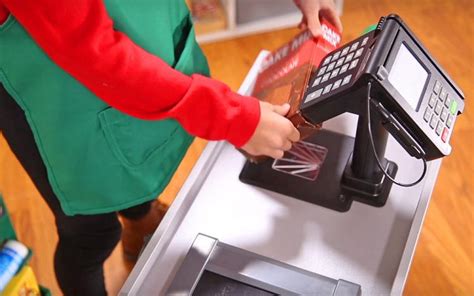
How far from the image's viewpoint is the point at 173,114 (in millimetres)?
705

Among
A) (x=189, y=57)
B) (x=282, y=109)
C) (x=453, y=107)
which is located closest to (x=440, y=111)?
(x=453, y=107)

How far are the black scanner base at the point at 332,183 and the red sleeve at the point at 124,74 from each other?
0.49 feet

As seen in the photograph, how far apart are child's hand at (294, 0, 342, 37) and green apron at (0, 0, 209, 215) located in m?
A: 0.18

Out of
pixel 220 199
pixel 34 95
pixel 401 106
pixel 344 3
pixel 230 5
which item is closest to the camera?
pixel 401 106

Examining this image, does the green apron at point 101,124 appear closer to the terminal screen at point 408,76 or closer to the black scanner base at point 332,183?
A: the black scanner base at point 332,183

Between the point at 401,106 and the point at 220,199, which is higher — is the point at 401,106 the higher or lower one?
the higher one

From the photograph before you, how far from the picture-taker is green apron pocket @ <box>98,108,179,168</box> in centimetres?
80

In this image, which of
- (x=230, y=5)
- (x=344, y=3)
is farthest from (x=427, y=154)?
(x=344, y=3)

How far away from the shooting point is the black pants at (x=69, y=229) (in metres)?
0.83

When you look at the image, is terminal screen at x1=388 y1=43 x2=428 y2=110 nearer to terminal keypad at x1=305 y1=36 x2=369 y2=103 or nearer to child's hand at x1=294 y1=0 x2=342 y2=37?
terminal keypad at x1=305 y1=36 x2=369 y2=103

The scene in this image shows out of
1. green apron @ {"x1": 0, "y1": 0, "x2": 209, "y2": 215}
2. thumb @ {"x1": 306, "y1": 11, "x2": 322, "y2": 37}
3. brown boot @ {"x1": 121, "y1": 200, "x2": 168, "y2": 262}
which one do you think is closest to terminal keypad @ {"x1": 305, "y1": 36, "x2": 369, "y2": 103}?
thumb @ {"x1": 306, "y1": 11, "x2": 322, "y2": 37}

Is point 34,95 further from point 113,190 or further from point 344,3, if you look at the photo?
point 344,3

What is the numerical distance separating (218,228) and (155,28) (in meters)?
0.29

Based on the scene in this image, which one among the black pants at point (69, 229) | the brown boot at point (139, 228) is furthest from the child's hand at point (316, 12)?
the brown boot at point (139, 228)
